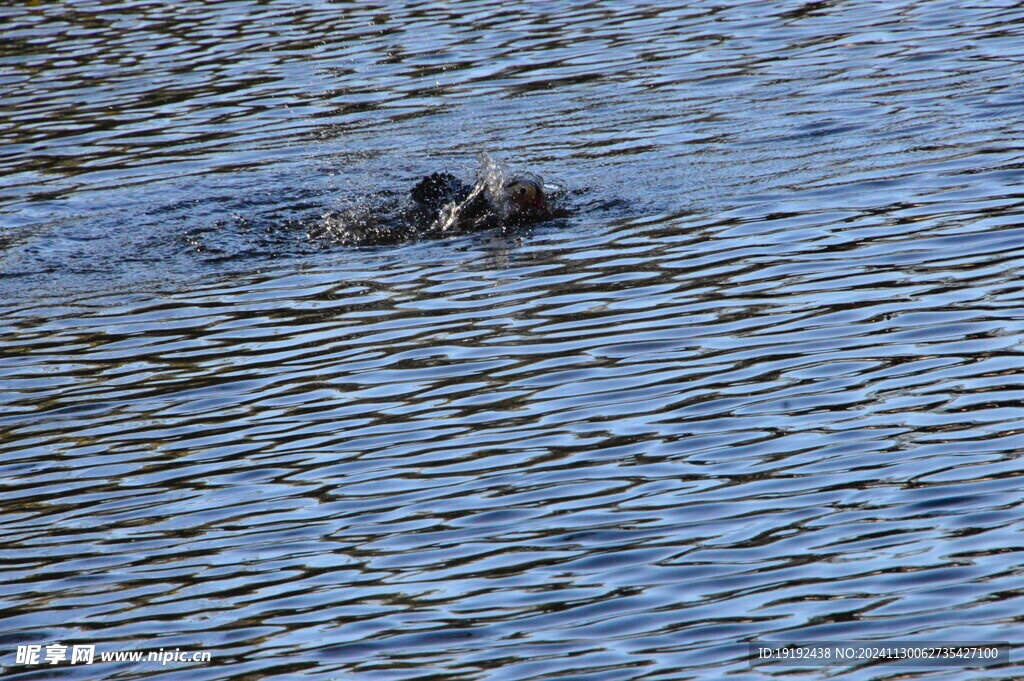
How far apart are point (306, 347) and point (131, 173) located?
633 cm

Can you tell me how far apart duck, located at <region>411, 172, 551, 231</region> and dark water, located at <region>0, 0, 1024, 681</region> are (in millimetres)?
295

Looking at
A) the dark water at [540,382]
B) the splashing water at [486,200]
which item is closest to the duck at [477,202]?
the splashing water at [486,200]

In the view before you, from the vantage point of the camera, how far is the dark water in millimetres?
6027

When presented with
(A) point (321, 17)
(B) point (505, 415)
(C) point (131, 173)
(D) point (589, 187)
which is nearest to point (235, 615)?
(B) point (505, 415)

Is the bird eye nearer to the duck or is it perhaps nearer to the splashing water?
the duck

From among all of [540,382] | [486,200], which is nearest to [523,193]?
[486,200]

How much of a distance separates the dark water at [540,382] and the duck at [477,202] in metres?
0.30

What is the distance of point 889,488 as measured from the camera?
679 centimetres

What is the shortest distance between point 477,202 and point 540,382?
173 inches

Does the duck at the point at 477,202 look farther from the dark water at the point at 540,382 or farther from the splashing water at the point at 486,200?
the dark water at the point at 540,382

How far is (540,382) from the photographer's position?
337 inches

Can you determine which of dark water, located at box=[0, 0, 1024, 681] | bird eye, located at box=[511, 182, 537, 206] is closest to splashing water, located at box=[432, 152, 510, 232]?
bird eye, located at box=[511, 182, 537, 206]

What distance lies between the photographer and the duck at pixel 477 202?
40.8 feet

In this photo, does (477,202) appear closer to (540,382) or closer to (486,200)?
(486,200)
